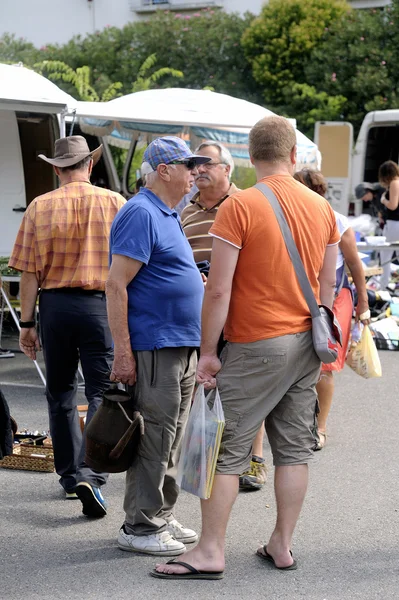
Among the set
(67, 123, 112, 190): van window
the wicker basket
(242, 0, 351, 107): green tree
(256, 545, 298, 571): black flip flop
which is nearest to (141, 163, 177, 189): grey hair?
(256, 545, 298, 571): black flip flop

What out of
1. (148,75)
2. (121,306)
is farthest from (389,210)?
(148,75)

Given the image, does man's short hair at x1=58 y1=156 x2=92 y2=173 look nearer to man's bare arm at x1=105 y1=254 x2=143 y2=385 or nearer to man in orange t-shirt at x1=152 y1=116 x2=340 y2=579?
man's bare arm at x1=105 y1=254 x2=143 y2=385

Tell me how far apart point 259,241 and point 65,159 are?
5.26 ft

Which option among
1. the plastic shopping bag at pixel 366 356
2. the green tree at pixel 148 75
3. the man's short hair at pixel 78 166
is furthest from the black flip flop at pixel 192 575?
the green tree at pixel 148 75

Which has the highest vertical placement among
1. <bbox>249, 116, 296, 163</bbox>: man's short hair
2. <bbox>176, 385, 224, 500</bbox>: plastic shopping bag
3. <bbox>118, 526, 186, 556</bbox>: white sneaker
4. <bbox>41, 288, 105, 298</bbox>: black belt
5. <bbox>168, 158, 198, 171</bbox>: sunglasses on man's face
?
<bbox>249, 116, 296, 163</bbox>: man's short hair

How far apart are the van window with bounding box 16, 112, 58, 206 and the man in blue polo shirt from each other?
258 inches

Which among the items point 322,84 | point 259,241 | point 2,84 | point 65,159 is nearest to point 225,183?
point 65,159

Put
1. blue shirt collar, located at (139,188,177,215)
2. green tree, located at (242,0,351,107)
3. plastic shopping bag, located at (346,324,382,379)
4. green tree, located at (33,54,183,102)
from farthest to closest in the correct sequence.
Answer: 1. green tree, located at (242,0,351,107)
2. green tree, located at (33,54,183,102)
3. plastic shopping bag, located at (346,324,382,379)
4. blue shirt collar, located at (139,188,177,215)

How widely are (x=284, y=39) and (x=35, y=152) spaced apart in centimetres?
1360

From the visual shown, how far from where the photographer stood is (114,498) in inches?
204

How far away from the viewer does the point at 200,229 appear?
18.0 ft

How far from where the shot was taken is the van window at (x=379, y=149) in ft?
59.9

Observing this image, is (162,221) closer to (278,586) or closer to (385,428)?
(278,586)

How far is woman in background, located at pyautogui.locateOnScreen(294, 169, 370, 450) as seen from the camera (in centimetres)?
596
